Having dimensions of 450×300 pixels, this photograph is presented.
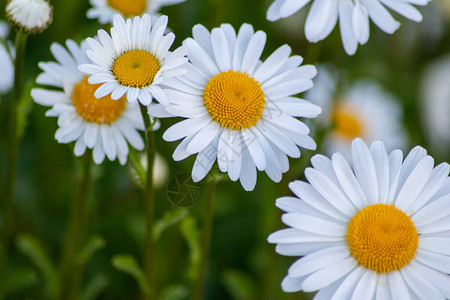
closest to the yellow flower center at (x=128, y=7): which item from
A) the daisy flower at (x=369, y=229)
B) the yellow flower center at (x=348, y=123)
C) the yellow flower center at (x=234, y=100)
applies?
the yellow flower center at (x=234, y=100)

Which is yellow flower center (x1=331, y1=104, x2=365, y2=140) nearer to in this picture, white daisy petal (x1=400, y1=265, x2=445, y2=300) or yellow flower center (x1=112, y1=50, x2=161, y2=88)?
white daisy petal (x1=400, y1=265, x2=445, y2=300)

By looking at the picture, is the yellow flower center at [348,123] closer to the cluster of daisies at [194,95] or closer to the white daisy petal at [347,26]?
the white daisy petal at [347,26]

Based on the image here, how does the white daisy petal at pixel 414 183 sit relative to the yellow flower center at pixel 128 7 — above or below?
below

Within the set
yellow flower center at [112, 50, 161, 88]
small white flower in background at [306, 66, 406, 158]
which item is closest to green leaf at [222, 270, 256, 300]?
small white flower in background at [306, 66, 406, 158]

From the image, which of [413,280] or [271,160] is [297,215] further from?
[413,280]

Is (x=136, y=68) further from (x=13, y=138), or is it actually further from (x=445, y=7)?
(x=445, y=7)

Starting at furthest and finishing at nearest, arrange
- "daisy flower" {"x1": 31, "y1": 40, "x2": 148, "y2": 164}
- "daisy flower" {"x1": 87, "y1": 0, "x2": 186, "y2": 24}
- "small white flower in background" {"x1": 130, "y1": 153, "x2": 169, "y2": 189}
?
"small white flower in background" {"x1": 130, "y1": 153, "x2": 169, "y2": 189}
"daisy flower" {"x1": 87, "y1": 0, "x2": 186, "y2": 24}
"daisy flower" {"x1": 31, "y1": 40, "x2": 148, "y2": 164}
